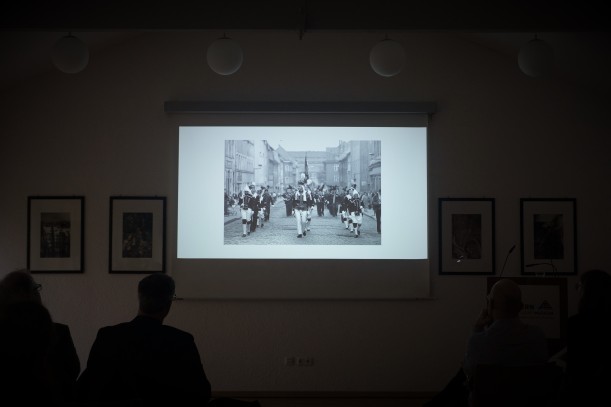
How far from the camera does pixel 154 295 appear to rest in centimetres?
303

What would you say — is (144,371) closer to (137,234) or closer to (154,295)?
(154,295)

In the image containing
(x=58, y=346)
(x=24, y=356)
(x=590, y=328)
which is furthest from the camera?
(x=590, y=328)

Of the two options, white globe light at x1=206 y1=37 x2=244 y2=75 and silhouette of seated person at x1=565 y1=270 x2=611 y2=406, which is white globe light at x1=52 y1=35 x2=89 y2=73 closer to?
white globe light at x1=206 y1=37 x2=244 y2=75

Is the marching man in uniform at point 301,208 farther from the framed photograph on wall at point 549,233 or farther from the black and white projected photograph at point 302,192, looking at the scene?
the framed photograph on wall at point 549,233

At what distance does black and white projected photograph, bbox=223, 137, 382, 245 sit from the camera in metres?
6.14

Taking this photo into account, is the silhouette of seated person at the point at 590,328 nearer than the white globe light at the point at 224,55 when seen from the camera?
Yes

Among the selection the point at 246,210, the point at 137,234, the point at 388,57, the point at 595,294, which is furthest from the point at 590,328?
the point at 137,234

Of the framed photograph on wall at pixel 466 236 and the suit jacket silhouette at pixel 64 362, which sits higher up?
the framed photograph on wall at pixel 466 236

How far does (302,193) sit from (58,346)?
3.44m

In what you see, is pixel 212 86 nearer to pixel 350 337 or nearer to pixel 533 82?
pixel 350 337

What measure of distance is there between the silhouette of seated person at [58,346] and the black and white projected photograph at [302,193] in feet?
8.89

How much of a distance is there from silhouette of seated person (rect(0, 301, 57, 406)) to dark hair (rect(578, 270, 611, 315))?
3156mm

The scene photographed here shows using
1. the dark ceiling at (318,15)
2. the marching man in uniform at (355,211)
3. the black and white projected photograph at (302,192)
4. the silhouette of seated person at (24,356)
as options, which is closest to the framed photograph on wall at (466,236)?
the black and white projected photograph at (302,192)

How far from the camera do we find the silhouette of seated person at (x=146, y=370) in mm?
2797
